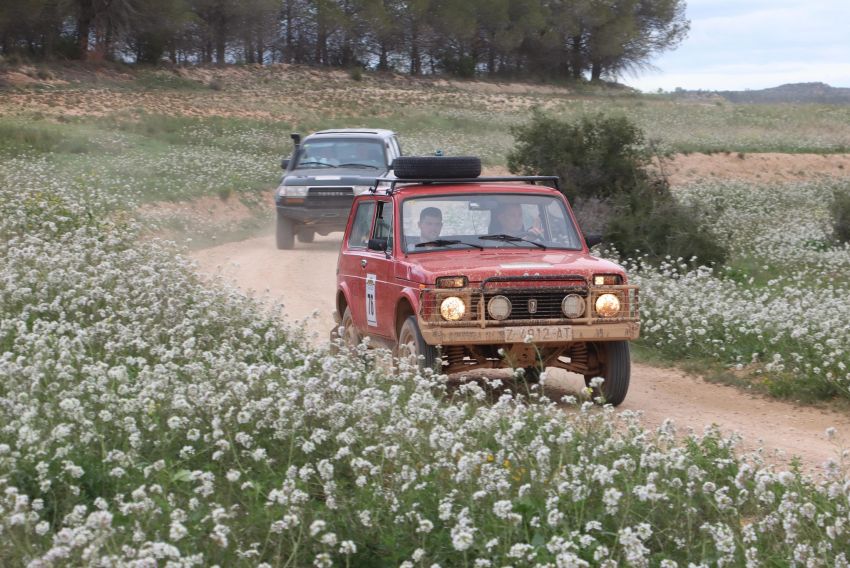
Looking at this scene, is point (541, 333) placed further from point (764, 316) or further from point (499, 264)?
point (764, 316)

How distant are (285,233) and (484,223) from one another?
12.0 m

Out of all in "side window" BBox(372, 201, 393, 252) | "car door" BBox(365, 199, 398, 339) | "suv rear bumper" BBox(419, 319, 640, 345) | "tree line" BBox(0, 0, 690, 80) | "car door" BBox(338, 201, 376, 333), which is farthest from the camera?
"tree line" BBox(0, 0, 690, 80)

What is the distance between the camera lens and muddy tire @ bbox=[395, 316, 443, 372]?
30.1ft

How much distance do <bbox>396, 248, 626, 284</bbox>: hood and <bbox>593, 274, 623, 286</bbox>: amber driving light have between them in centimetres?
3

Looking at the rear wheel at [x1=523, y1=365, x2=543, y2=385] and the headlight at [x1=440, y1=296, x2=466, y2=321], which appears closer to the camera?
the headlight at [x1=440, y1=296, x2=466, y2=321]

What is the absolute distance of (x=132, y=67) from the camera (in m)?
68.1

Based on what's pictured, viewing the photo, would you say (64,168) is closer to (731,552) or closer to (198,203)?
(198,203)

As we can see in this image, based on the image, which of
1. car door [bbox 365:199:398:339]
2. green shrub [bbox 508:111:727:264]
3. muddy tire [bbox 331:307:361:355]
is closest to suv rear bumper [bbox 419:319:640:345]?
car door [bbox 365:199:398:339]

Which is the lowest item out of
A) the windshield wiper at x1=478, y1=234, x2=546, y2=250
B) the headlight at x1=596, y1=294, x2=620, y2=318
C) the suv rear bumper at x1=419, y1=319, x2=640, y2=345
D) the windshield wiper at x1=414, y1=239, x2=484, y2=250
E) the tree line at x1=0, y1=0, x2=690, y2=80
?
the suv rear bumper at x1=419, y1=319, x2=640, y2=345

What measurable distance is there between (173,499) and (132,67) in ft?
216

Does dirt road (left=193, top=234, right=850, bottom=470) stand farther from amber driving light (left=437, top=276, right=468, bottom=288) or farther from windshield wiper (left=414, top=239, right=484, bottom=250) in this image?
windshield wiper (left=414, top=239, right=484, bottom=250)

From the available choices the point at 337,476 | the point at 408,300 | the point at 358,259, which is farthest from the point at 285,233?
the point at 337,476

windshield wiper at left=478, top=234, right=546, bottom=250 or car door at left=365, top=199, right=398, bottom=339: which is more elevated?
windshield wiper at left=478, top=234, right=546, bottom=250

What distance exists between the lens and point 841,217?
22.9 meters
